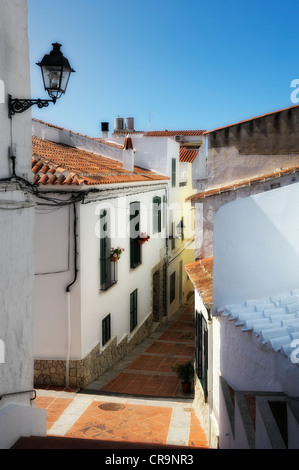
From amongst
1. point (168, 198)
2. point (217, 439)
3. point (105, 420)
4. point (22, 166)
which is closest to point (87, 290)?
point (105, 420)

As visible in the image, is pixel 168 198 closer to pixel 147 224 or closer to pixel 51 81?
pixel 147 224

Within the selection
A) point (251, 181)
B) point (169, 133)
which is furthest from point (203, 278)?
Result: point (169, 133)

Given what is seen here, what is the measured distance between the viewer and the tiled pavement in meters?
9.22

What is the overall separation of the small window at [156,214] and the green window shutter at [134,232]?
8.59ft

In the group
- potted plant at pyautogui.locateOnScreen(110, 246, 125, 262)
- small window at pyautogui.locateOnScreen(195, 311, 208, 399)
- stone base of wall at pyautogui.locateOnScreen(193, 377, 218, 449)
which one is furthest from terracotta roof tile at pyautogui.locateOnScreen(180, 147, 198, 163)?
stone base of wall at pyautogui.locateOnScreen(193, 377, 218, 449)

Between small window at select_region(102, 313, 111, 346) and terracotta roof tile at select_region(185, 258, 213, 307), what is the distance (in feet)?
12.6

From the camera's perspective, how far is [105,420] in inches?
389

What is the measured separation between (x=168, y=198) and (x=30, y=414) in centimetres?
1593

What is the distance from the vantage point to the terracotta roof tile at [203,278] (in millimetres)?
8252

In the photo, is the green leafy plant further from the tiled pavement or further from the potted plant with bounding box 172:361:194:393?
the tiled pavement

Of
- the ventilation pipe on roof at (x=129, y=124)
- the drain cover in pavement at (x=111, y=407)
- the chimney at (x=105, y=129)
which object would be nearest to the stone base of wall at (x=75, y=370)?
the drain cover in pavement at (x=111, y=407)

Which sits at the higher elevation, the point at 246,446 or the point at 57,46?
the point at 57,46

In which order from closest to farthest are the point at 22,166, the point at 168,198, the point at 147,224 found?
the point at 22,166, the point at 147,224, the point at 168,198
